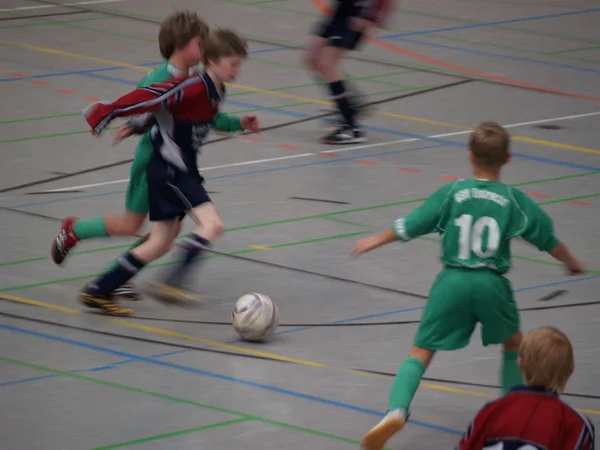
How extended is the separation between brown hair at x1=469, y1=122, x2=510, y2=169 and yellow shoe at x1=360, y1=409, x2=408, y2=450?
3.67ft

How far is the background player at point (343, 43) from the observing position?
11703mm

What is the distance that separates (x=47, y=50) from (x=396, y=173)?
599 cm

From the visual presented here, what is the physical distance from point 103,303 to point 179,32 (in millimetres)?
1529

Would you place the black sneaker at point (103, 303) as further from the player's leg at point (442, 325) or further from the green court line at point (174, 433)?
the player's leg at point (442, 325)

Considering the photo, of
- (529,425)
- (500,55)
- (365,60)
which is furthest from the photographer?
(500,55)

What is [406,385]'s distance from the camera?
5605mm

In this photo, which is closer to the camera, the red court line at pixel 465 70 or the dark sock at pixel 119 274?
the dark sock at pixel 119 274

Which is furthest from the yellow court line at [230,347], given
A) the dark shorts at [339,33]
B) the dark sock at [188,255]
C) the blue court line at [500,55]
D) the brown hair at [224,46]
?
the blue court line at [500,55]

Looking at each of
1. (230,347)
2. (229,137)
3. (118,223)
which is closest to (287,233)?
(118,223)

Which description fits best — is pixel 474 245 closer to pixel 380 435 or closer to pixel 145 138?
pixel 380 435

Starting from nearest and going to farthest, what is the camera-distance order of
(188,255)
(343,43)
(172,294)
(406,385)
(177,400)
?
(406,385)
(177,400)
(188,255)
(172,294)
(343,43)

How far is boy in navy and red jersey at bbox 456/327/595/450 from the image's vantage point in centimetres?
433

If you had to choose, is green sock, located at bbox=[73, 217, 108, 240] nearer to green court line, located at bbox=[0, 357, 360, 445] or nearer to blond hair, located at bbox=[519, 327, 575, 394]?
green court line, located at bbox=[0, 357, 360, 445]

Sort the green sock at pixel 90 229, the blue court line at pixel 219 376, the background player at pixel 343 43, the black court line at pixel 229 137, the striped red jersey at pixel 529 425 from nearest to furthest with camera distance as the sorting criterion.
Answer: the striped red jersey at pixel 529 425
the blue court line at pixel 219 376
the green sock at pixel 90 229
the black court line at pixel 229 137
the background player at pixel 343 43
